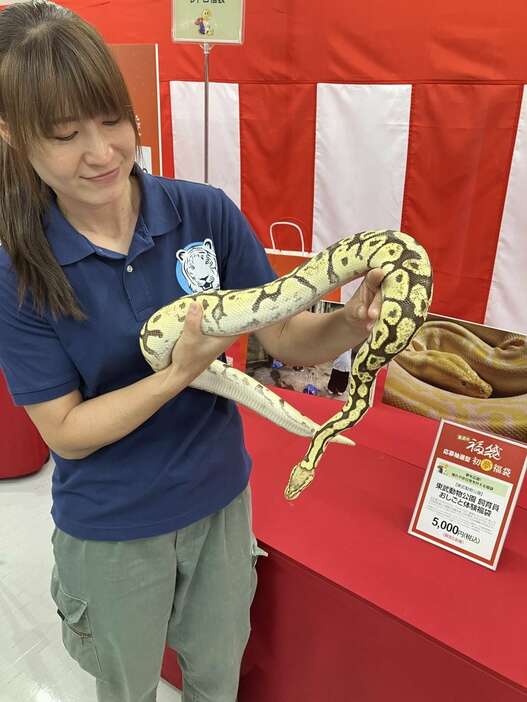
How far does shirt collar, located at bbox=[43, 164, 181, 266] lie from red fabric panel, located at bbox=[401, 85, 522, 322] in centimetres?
164

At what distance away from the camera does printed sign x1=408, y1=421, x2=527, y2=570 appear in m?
1.46

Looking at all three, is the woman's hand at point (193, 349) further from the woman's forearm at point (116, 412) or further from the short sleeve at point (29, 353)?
the short sleeve at point (29, 353)

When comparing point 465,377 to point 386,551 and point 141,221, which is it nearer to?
point 386,551

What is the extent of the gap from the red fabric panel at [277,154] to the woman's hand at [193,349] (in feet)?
6.64

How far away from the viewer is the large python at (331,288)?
941mm

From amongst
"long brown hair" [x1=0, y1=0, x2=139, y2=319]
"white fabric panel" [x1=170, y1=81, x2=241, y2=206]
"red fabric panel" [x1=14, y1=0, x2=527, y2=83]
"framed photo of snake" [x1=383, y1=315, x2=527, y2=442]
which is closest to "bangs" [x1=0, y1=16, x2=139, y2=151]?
"long brown hair" [x1=0, y1=0, x2=139, y2=319]

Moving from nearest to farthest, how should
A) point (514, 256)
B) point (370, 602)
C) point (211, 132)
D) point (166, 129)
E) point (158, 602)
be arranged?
point (158, 602) → point (370, 602) → point (514, 256) → point (211, 132) → point (166, 129)

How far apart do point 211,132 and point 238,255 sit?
7.24 feet

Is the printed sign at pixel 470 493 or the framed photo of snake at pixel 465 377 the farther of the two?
the framed photo of snake at pixel 465 377

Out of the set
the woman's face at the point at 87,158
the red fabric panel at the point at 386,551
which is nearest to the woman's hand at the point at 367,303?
the woman's face at the point at 87,158

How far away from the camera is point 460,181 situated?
2383mm

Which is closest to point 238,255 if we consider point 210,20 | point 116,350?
point 116,350

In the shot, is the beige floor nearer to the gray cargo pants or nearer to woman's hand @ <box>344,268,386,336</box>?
the gray cargo pants

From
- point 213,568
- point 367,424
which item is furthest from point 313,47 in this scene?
point 213,568
